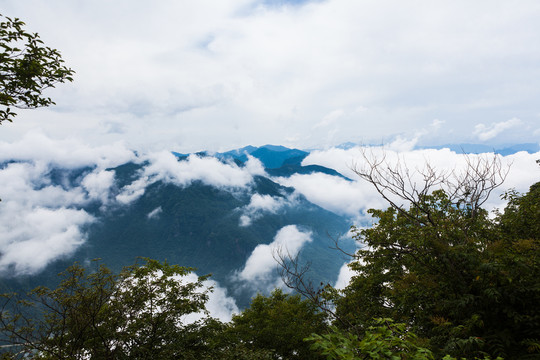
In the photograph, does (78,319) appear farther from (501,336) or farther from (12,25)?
(501,336)

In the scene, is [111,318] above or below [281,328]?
above

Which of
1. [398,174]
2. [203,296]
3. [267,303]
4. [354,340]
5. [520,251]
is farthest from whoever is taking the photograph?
[267,303]

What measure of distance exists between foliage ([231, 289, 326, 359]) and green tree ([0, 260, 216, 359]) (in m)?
6.54

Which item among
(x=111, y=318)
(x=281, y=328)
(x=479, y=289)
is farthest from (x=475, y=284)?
(x=281, y=328)

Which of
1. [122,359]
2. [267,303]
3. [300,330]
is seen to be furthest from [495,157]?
[267,303]

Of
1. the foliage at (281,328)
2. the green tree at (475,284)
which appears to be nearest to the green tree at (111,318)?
the foliage at (281,328)

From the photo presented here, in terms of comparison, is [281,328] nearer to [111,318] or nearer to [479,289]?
[111,318]

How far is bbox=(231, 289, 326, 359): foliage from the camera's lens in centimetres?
2230

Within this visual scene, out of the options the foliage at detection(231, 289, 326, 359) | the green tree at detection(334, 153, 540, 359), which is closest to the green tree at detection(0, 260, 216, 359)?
the foliage at detection(231, 289, 326, 359)

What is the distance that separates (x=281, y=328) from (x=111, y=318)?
47.1ft

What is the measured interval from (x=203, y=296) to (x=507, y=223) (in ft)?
55.4

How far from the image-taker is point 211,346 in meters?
15.7

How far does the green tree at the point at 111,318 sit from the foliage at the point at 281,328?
654 centimetres

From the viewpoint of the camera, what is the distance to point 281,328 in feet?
76.4
